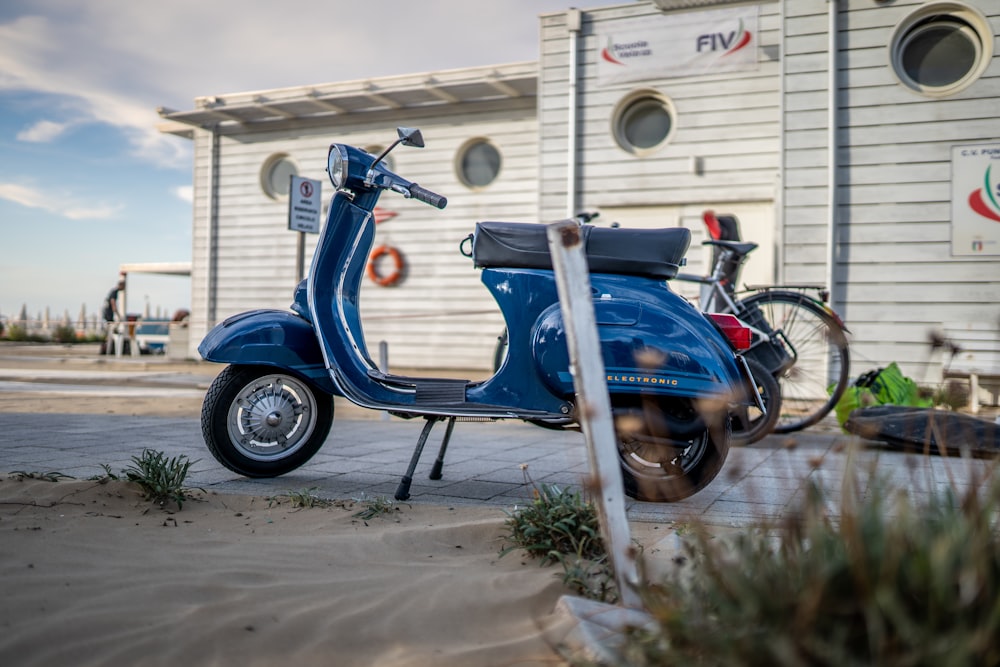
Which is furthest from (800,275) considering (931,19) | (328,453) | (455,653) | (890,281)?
(455,653)

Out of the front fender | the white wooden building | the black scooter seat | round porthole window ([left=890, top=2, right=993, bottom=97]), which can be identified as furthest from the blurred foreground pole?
round porthole window ([left=890, top=2, right=993, bottom=97])

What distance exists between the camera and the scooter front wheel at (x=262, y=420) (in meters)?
3.65

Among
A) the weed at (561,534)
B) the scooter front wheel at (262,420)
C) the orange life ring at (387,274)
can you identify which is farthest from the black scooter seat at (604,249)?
the orange life ring at (387,274)

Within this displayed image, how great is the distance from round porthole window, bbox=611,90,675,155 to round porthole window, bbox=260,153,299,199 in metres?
6.21

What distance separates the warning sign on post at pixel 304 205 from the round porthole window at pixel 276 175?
227 inches

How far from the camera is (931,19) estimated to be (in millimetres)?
8242

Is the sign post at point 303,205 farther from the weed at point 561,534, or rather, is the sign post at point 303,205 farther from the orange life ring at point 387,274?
the weed at point 561,534

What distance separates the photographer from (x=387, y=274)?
12898 millimetres

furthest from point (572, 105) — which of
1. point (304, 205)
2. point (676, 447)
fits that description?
point (676, 447)

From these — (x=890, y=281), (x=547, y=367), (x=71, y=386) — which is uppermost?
(x=890, y=281)

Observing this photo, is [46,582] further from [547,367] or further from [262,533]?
[547,367]

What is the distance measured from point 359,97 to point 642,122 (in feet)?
15.2

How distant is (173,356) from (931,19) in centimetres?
1280

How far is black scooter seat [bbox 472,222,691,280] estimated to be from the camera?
342 centimetres
